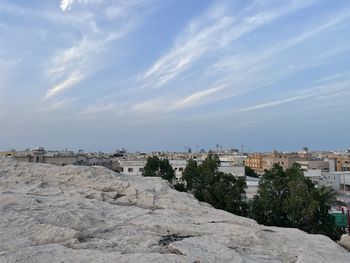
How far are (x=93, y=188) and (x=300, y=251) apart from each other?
7.77m

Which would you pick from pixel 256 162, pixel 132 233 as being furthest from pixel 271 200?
pixel 256 162

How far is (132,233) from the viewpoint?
27.8 ft

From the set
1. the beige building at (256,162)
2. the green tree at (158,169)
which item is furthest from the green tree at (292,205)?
the beige building at (256,162)

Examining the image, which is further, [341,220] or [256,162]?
[256,162]

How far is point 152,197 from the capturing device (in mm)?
12844

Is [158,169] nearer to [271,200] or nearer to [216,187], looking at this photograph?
[216,187]

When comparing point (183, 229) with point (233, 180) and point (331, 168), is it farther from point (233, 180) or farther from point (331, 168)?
point (331, 168)

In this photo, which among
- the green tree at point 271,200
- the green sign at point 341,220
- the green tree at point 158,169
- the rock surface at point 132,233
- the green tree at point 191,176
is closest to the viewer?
the rock surface at point 132,233

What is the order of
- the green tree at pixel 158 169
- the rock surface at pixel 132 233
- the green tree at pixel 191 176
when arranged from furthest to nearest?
the green tree at pixel 158 169 < the green tree at pixel 191 176 < the rock surface at pixel 132 233

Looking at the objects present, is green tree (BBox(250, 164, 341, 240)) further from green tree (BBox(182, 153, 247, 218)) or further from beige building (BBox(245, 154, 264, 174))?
beige building (BBox(245, 154, 264, 174))

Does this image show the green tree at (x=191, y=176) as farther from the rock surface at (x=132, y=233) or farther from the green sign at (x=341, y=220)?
the rock surface at (x=132, y=233)

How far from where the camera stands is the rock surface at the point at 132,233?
696 cm

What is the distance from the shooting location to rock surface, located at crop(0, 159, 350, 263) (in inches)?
274

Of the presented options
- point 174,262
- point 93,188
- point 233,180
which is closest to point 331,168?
point 233,180
